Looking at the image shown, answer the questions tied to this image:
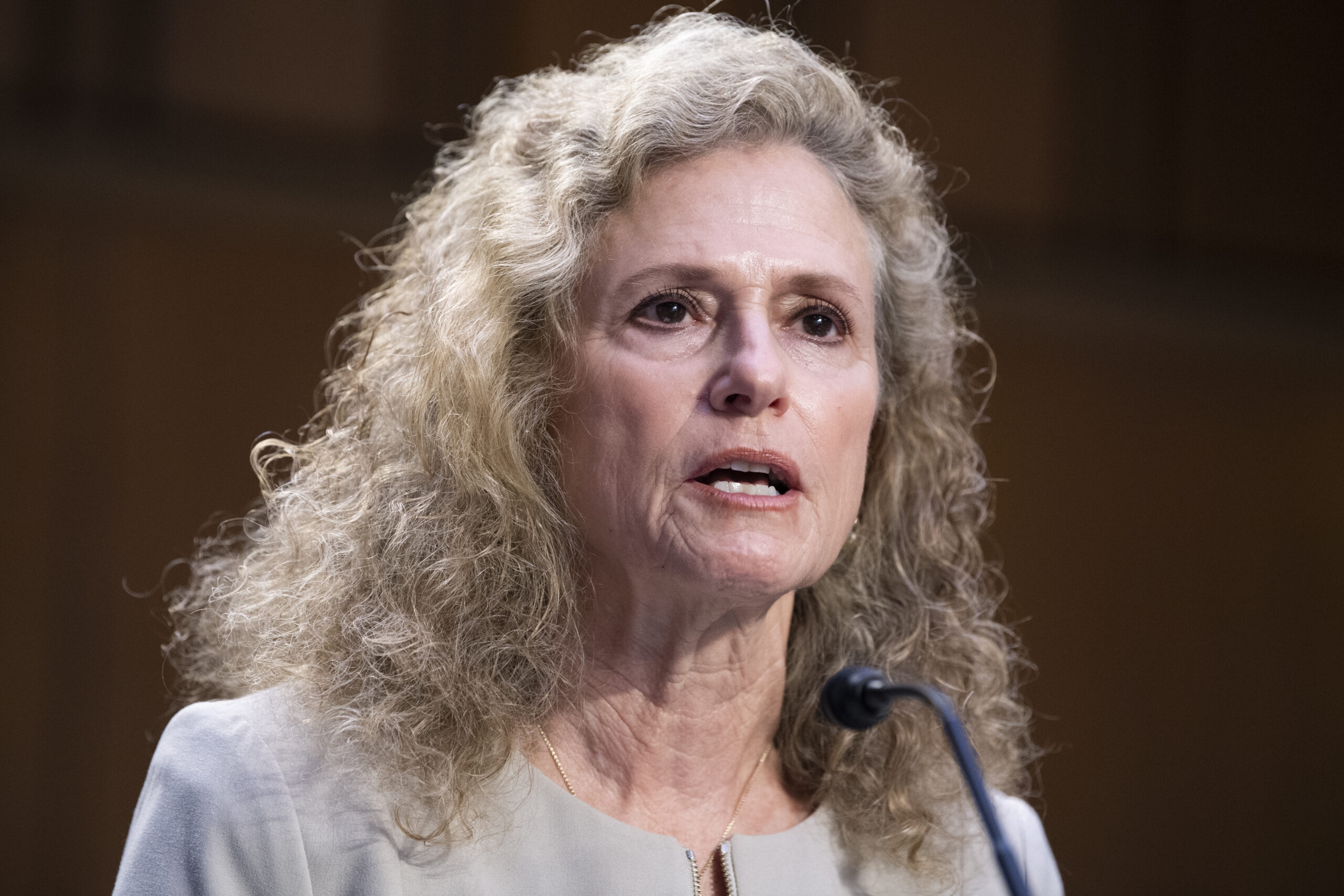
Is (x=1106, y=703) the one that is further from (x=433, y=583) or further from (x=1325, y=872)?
(x=433, y=583)

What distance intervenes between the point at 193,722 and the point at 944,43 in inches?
122

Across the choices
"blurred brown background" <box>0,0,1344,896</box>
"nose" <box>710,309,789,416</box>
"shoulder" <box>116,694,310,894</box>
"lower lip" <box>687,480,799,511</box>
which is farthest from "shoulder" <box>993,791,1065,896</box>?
"blurred brown background" <box>0,0,1344,896</box>

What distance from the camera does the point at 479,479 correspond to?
1777 mm

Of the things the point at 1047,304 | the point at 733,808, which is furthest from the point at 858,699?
the point at 1047,304

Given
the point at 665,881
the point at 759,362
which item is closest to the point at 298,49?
the point at 759,362

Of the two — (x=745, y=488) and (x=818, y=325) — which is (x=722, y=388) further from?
(x=818, y=325)

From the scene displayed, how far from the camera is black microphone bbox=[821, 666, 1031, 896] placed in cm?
112

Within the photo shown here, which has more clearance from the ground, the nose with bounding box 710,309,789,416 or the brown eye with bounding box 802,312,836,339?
the brown eye with bounding box 802,312,836,339

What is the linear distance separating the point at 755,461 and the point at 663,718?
0.38 meters

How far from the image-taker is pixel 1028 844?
80.1 inches

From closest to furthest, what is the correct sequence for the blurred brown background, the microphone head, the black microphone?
the black microphone, the microphone head, the blurred brown background

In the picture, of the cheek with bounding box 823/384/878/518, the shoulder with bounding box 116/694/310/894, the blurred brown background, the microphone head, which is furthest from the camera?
the blurred brown background

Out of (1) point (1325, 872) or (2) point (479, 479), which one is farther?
(1) point (1325, 872)

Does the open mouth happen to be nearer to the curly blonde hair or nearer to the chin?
the chin
